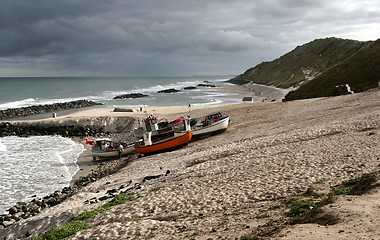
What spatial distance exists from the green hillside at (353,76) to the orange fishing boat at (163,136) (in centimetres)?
2206

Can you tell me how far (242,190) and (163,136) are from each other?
18324mm

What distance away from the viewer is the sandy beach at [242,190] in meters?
8.05

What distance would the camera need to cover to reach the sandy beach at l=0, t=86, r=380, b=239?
26.4 feet

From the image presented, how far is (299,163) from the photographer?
45.3 feet

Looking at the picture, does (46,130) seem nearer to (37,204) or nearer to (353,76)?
(37,204)

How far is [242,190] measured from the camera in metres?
11.8

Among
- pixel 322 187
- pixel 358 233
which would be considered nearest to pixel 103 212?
pixel 322 187

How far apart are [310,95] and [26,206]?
36.9m

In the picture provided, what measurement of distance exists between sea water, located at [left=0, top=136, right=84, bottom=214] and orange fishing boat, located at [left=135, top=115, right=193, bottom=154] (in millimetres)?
6047

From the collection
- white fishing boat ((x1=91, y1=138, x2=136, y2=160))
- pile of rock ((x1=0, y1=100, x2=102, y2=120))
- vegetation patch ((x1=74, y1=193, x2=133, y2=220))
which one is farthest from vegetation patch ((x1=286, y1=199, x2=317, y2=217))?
pile of rock ((x1=0, y1=100, x2=102, y2=120))

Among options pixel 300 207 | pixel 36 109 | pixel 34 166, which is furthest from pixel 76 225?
pixel 36 109

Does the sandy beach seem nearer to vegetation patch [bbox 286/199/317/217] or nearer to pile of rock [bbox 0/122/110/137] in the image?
vegetation patch [bbox 286/199/317/217]

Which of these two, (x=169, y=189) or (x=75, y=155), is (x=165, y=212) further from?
(x=75, y=155)

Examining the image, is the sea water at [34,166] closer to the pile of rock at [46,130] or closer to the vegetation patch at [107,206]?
the pile of rock at [46,130]
